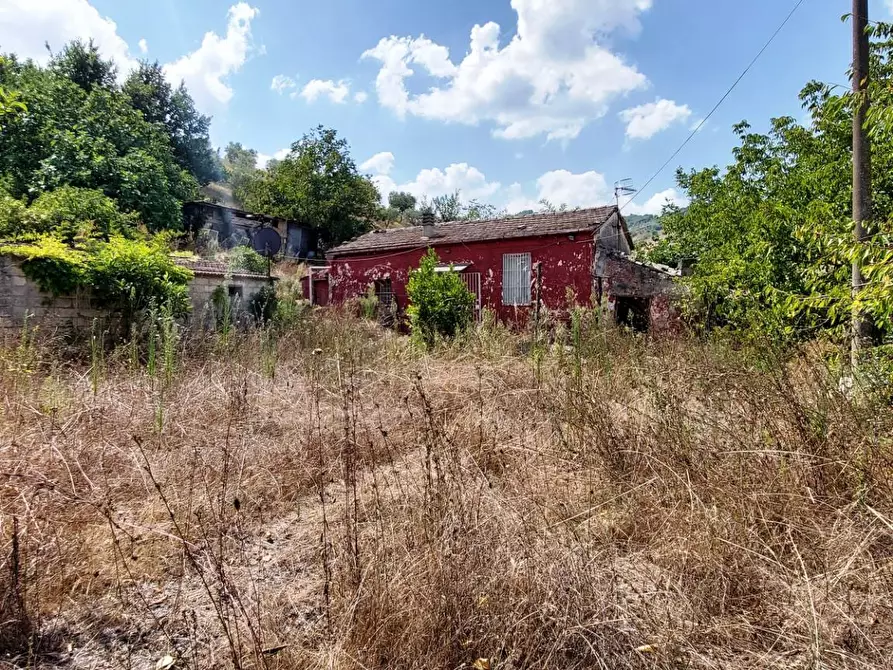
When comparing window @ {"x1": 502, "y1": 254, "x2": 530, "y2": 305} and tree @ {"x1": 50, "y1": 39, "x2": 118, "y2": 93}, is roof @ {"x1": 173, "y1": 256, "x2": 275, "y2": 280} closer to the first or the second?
window @ {"x1": 502, "y1": 254, "x2": 530, "y2": 305}

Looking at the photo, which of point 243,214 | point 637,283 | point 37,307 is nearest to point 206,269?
point 37,307

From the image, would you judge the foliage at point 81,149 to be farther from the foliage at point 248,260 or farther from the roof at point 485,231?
the roof at point 485,231

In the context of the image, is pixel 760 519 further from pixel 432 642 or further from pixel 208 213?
pixel 208 213

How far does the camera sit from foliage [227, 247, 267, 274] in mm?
15023

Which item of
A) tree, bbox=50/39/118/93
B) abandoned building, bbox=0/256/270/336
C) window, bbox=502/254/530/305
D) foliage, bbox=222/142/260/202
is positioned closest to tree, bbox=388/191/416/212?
foliage, bbox=222/142/260/202

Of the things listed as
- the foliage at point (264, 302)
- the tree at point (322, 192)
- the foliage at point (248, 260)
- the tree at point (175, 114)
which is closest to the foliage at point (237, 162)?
the tree at point (175, 114)

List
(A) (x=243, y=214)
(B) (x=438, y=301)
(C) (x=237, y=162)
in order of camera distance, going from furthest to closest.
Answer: (C) (x=237, y=162)
(A) (x=243, y=214)
(B) (x=438, y=301)

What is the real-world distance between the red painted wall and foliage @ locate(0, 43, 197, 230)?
710cm

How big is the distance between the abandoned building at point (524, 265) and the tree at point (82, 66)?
2016 cm

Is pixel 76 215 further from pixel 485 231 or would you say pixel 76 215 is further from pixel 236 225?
pixel 236 225

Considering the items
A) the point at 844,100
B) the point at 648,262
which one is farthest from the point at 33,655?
the point at 648,262

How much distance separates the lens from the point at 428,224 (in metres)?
17.1

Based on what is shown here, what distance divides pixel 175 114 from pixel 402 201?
20.7 meters

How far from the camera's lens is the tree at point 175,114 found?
2752 centimetres
